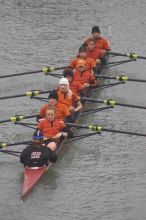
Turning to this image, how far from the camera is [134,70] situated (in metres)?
22.0

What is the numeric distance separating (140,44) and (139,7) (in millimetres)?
5374

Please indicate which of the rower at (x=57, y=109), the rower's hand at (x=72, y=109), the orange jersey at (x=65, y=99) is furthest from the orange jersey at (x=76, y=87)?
the rower at (x=57, y=109)

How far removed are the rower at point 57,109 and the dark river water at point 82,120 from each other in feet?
2.61

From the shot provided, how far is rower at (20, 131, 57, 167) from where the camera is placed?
14.1 metres

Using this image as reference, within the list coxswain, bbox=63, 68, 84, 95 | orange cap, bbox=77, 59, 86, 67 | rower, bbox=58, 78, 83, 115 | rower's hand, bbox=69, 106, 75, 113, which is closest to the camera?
rower's hand, bbox=69, 106, 75, 113

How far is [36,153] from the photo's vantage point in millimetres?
14180

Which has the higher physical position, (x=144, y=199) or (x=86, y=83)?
(x=86, y=83)

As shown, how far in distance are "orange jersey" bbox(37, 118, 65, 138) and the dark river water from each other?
727mm

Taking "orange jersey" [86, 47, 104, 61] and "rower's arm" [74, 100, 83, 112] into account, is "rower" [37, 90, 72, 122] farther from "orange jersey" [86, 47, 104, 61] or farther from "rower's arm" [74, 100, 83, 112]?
"orange jersey" [86, 47, 104, 61]

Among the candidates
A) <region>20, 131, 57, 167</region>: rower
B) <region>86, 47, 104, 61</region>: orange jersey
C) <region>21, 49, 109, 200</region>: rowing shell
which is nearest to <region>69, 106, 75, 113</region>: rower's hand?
<region>21, 49, 109, 200</region>: rowing shell

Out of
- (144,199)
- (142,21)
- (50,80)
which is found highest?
(142,21)

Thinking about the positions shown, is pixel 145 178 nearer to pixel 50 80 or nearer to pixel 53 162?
pixel 53 162

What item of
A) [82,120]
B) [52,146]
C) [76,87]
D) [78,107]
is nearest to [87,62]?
[76,87]

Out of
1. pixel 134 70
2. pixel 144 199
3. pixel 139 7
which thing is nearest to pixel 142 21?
pixel 139 7
